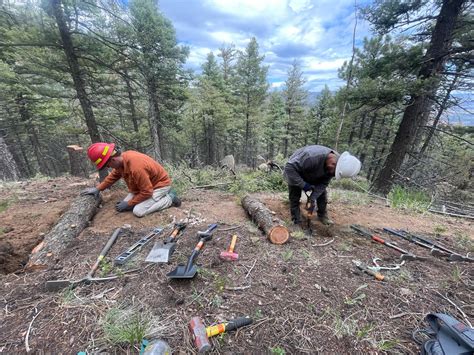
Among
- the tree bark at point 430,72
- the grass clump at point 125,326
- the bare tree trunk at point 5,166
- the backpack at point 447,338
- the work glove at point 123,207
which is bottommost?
the bare tree trunk at point 5,166

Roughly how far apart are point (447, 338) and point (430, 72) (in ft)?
20.1

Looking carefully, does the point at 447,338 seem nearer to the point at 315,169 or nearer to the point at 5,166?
the point at 315,169

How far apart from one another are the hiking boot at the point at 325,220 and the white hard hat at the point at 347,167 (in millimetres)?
1155

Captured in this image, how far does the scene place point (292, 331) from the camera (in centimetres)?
163

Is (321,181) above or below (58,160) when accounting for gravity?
above

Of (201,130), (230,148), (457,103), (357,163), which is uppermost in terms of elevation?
(457,103)

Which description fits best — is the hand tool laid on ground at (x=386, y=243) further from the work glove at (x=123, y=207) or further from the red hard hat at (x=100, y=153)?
the red hard hat at (x=100, y=153)

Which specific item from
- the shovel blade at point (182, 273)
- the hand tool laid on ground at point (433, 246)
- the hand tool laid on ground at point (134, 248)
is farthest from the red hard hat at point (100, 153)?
the hand tool laid on ground at point (433, 246)

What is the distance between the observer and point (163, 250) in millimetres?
2463

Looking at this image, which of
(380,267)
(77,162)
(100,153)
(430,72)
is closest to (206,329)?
(380,267)

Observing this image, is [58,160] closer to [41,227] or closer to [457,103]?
[41,227]

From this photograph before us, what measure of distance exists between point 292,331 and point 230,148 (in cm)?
2583

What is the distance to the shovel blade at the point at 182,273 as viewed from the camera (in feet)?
6.60

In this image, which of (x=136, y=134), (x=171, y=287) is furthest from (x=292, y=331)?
(x=136, y=134)
